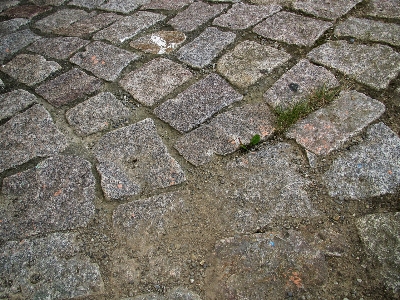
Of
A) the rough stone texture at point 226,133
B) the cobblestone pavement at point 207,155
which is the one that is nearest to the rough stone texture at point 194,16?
the cobblestone pavement at point 207,155

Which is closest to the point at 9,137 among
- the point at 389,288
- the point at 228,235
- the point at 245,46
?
the point at 228,235

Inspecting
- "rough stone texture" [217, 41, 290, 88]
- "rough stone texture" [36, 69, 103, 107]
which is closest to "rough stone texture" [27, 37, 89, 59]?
"rough stone texture" [36, 69, 103, 107]

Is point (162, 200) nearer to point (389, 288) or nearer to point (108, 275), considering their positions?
point (108, 275)

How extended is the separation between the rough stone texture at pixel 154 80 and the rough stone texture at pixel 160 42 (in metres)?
0.14

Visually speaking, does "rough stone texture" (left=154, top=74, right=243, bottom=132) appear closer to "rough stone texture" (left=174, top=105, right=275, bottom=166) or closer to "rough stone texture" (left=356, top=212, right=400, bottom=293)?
"rough stone texture" (left=174, top=105, right=275, bottom=166)

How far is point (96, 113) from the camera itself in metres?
2.19

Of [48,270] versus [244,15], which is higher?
[244,15]

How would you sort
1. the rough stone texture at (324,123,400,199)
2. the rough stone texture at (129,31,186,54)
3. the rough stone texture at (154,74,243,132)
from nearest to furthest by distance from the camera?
1. the rough stone texture at (324,123,400,199)
2. the rough stone texture at (154,74,243,132)
3. the rough stone texture at (129,31,186,54)

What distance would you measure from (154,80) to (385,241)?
1532 mm

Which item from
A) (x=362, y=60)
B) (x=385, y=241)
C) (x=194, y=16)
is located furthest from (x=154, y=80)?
(x=385, y=241)

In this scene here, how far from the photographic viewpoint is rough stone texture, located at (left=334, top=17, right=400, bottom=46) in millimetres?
2422

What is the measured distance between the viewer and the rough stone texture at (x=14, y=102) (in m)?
2.26

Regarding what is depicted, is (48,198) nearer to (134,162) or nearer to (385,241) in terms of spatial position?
(134,162)

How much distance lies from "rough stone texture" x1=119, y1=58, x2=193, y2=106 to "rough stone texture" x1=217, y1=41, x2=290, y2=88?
0.81 feet
